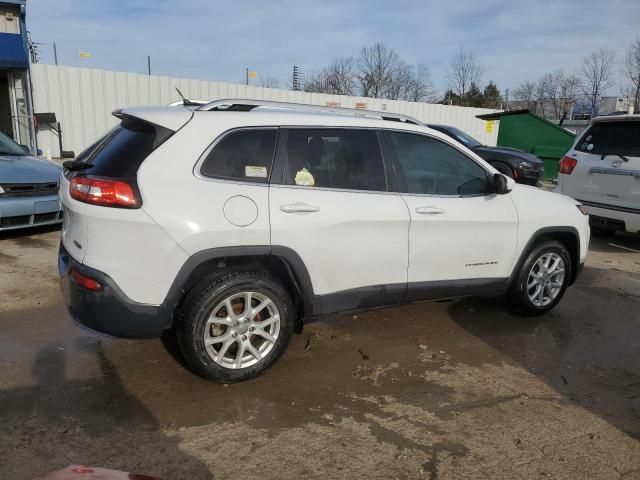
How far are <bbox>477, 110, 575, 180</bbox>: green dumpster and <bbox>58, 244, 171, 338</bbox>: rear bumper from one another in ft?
49.9

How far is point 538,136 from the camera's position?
658 inches

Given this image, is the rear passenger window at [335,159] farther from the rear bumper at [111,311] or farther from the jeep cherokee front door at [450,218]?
the rear bumper at [111,311]

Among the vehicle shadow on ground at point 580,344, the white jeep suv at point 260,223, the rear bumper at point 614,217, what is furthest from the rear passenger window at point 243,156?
the rear bumper at point 614,217

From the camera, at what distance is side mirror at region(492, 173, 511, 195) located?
4227 mm

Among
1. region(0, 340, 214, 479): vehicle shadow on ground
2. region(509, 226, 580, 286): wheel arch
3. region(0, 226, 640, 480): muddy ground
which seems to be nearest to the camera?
region(0, 340, 214, 479): vehicle shadow on ground

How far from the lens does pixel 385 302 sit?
391cm

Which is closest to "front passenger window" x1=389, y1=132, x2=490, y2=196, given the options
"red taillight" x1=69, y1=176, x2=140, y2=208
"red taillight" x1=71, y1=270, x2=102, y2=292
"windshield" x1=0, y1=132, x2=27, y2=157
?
"red taillight" x1=69, y1=176, x2=140, y2=208

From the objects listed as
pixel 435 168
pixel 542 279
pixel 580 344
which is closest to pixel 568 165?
pixel 542 279

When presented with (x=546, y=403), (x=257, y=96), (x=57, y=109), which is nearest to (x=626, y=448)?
(x=546, y=403)

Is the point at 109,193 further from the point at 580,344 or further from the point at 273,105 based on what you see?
the point at 580,344

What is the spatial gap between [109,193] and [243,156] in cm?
83

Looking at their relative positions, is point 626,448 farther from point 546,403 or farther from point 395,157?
point 395,157

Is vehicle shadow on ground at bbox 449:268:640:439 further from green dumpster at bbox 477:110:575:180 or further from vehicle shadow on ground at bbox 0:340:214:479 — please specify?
green dumpster at bbox 477:110:575:180

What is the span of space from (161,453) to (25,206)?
16.7 feet
